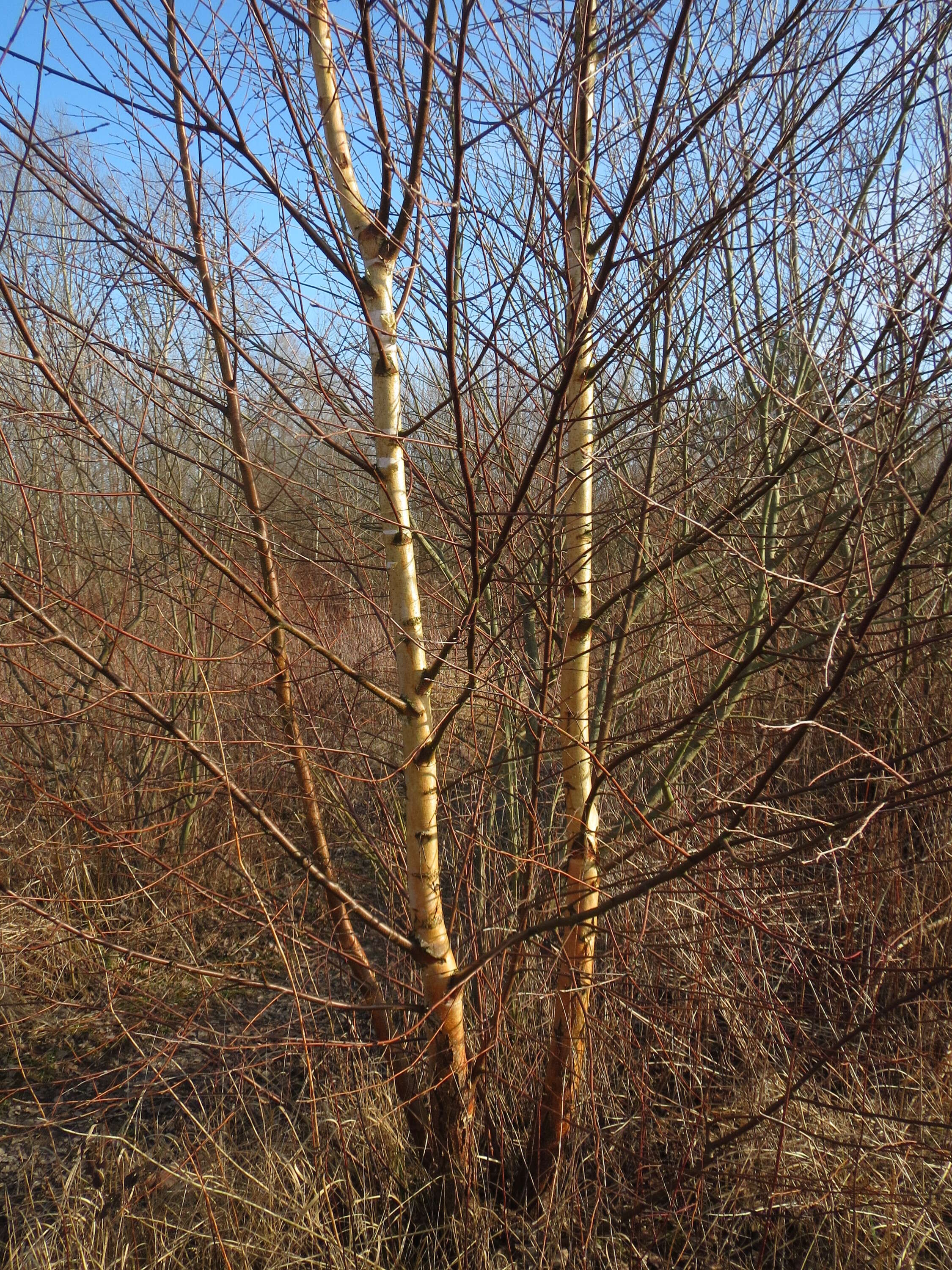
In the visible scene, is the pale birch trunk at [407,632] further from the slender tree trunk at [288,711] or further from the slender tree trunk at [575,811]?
the slender tree trunk at [575,811]

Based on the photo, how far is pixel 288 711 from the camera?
2418mm

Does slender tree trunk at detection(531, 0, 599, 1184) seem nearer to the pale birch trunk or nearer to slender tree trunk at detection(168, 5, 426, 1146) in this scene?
the pale birch trunk

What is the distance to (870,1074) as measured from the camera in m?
2.91

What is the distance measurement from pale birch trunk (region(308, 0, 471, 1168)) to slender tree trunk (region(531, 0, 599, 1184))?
0.28m

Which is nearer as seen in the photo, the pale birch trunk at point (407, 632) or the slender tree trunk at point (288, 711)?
the pale birch trunk at point (407, 632)

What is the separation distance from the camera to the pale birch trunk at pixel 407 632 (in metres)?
1.78

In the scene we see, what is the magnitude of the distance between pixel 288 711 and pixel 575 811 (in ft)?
2.85

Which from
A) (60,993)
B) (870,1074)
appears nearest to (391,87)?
(870,1074)

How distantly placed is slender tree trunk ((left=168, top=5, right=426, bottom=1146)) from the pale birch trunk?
0.16 metres

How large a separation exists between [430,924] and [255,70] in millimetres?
2000

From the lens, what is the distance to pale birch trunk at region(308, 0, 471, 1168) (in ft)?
5.85

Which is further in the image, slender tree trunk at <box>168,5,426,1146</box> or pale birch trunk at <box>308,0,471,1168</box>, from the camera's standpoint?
slender tree trunk at <box>168,5,426,1146</box>

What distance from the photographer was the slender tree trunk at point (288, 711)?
2.24 metres

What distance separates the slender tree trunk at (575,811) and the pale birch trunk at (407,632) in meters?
0.28
